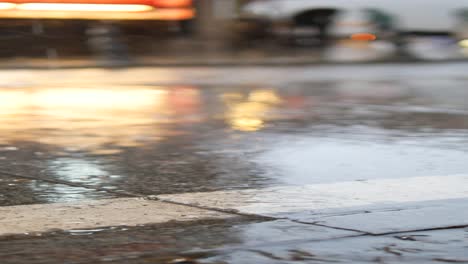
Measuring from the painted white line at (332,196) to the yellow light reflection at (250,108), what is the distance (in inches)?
139

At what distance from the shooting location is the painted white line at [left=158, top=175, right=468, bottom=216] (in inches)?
262

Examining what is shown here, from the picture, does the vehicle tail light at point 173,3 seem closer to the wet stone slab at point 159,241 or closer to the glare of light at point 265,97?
the glare of light at point 265,97

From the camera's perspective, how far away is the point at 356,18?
2775 cm

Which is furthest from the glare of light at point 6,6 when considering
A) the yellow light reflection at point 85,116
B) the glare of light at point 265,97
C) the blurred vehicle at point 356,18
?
the glare of light at point 265,97

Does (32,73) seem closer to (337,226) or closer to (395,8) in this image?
(395,8)

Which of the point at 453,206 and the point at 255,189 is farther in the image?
the point at 255,189

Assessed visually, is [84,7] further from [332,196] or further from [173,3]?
[332,196]

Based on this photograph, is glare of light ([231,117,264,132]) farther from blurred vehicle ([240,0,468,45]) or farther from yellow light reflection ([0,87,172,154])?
blurred vehicle ([240,0,468,45])

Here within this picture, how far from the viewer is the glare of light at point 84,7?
91.8 feet

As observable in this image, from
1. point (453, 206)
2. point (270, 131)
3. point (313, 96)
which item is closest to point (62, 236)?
point (453, 206)

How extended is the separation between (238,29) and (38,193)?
2165 centimetres

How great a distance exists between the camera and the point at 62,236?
5789 mm

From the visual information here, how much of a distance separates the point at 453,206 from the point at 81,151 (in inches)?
142

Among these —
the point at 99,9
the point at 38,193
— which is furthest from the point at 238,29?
the point at 38,193
